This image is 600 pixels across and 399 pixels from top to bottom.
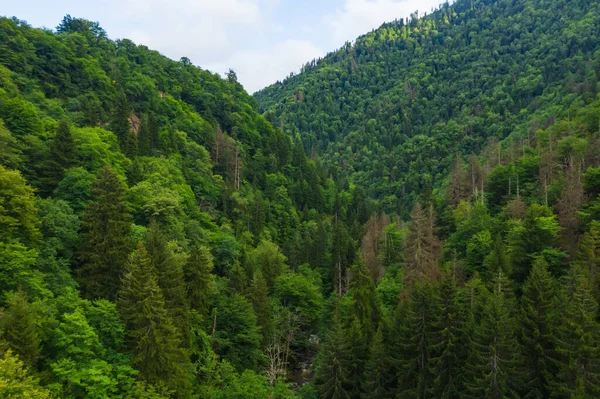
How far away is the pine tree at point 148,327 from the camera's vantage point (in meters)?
33.1

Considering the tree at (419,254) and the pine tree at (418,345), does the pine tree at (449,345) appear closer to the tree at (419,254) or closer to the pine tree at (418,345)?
the pine tree at (418,345)

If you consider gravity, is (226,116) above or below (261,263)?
above

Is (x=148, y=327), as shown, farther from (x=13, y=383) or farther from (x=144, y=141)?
(x=144, y=141)

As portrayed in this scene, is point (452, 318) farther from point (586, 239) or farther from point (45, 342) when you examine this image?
point (45, 342)

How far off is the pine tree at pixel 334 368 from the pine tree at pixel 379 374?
88.0 inches

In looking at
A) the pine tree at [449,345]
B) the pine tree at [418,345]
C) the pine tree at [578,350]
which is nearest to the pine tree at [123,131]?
the pine tree at [418,345]

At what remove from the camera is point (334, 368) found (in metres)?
43.0

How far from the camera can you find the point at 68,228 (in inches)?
1561

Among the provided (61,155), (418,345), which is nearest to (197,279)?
(61,155)

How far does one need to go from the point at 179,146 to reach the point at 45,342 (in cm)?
5656

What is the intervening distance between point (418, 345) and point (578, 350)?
1253cm

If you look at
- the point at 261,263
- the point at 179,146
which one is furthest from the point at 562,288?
the point at 179,146

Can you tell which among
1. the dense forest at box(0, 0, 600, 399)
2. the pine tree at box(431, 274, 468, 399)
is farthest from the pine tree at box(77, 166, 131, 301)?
the pine tree at box(431, 274, 468, 399)

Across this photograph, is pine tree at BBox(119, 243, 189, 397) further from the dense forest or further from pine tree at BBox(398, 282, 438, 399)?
pine tree at BBox(398, 282, 438, 399)
